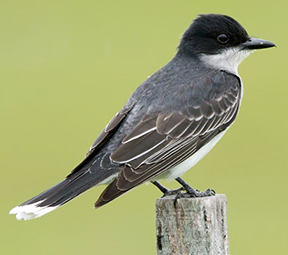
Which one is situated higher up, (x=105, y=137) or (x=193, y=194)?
(x=105, y=137)

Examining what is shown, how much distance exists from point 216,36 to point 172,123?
1.33 metres

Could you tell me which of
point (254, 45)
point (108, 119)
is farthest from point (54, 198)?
point (108, 119)

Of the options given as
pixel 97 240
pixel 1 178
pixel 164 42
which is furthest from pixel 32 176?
pixel 164 42

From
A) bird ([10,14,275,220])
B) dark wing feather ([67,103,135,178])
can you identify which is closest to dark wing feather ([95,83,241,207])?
bird ([10,14,275,220])

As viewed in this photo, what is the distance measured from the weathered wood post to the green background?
307 cm

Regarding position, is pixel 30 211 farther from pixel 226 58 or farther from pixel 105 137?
pixel 226 58

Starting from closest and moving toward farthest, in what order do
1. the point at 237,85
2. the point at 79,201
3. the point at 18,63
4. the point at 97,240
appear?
the point at 237,85 → the point at 97,240 → the point at 79,201 → the point at 18,63

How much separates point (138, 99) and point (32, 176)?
16.2 ft

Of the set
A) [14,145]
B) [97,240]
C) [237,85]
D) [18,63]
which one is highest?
[18,63]

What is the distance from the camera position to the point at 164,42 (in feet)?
57.7

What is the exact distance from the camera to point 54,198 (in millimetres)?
7301

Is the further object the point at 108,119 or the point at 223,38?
the point at 108,119

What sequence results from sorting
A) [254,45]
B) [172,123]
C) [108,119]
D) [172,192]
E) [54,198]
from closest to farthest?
[54,198] → [172,192] → [172,123] → [254,45] → [108,119]

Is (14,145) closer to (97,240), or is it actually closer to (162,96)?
(97,240)
